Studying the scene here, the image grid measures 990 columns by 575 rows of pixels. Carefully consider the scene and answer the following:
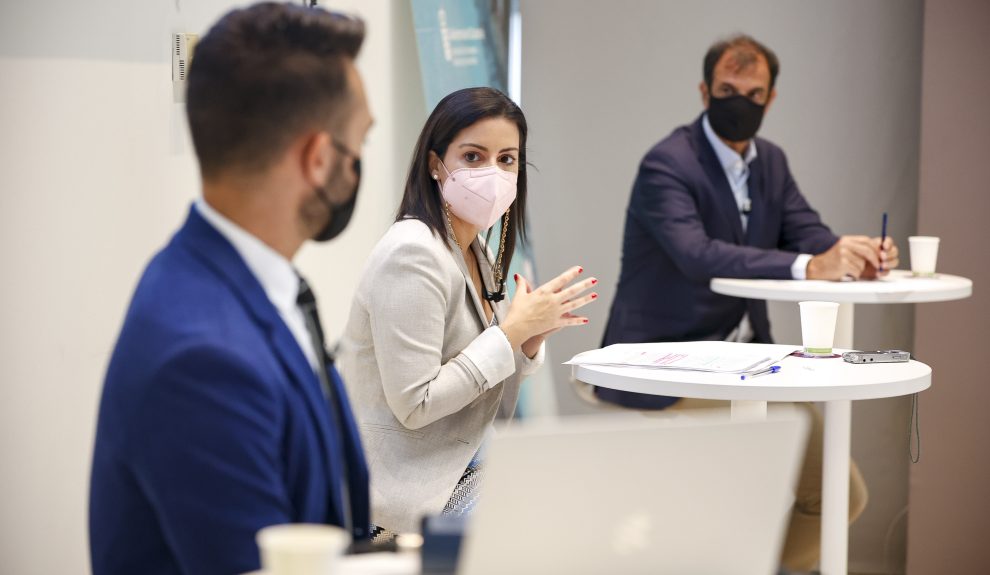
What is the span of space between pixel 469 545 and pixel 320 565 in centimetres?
13

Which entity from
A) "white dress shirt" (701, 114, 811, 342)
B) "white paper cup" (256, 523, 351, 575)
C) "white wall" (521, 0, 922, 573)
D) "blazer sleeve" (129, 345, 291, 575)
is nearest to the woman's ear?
"blazer sleeve" (129, 345, 291, 575)

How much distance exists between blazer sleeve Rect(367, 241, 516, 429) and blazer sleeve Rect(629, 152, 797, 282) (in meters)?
1.57

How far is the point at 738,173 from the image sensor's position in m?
3.99

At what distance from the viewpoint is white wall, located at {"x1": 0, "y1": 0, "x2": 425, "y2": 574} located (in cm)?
304

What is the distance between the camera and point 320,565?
919 millimetres

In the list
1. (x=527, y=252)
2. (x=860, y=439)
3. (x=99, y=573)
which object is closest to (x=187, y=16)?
(x=527, y=252)

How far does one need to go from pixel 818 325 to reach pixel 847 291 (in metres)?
0.73

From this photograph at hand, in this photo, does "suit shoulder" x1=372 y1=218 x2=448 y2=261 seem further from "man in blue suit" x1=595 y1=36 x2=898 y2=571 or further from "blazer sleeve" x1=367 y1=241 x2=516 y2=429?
"man in blue suit" x1=595 y1=36 x2=898 y2=571

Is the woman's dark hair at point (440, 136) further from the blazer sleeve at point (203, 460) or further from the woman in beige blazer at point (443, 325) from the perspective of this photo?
the blazer sleeve at point (203, 460)

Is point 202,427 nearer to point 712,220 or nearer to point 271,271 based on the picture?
point 271,271

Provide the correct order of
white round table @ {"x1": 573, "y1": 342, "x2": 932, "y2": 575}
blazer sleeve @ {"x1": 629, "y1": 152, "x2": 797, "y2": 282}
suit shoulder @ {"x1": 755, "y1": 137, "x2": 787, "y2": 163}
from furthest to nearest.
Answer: suit shoulder @ {"x1": 755, "y1": 137, "x2": 787, "y2": 163}
blazer sleeve @ {"x1": 629, "y1": 152, "x2": 797, "y2": 282}
white round table @ {"x1": 573, "y1": 342, "x2": 932, "y2": 575}

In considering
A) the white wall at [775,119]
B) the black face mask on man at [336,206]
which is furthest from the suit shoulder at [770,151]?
the black face mask on man at [336,206]

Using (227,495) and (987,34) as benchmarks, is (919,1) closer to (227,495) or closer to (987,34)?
(987,34)

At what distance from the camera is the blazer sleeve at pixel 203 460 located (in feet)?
3.78
